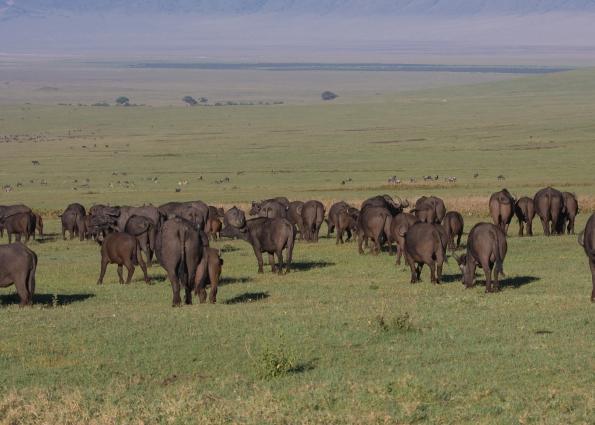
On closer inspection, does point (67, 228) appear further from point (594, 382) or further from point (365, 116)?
point (365, 116)

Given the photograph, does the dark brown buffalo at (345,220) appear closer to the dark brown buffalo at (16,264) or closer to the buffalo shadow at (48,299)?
the buffalo shadow at (48,299)

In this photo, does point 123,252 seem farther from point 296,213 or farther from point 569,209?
point 569,209

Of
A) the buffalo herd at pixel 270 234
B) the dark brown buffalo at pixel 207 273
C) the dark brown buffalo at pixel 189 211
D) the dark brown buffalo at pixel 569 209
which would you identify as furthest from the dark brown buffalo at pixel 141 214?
the dark brown buffalo at pixel 569 209

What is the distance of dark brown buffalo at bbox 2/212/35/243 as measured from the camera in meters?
32.4

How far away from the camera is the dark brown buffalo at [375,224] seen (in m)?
26.7

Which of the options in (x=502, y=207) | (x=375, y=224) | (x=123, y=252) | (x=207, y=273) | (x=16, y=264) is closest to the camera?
(x=16, y=264)

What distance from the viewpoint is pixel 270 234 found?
23438 mm

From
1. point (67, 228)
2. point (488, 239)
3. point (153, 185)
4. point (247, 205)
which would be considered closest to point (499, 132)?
point (153, 185)

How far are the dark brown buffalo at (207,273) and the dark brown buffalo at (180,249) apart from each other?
4.0 inches

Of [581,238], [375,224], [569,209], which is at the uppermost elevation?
[581,238]

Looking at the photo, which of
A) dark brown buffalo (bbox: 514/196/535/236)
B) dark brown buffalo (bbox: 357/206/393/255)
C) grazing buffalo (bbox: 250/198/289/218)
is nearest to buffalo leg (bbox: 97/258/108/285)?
dark brown buffalo (bbox: 357/206/393/255)

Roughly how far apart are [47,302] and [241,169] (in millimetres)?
53440

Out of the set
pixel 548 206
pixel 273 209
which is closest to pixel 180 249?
pixel 273 209

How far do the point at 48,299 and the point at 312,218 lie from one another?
11925 millimetres
